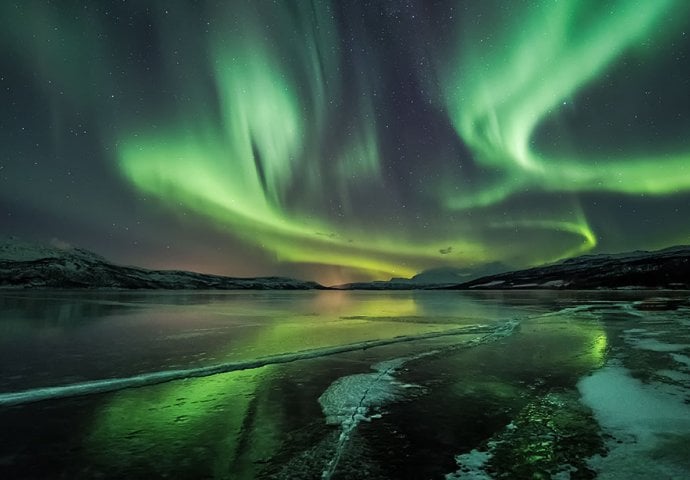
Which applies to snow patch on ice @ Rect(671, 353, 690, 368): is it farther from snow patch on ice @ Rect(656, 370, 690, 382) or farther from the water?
snow patch on ice @ Rect(656, 370, 690, 382)

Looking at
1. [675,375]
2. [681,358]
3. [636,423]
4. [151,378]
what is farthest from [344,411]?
[681,358]

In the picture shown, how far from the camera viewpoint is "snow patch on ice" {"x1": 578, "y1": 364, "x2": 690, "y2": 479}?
15.2 ft

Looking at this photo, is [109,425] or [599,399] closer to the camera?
[109,425]

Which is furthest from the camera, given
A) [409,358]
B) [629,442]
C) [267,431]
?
[409,358]

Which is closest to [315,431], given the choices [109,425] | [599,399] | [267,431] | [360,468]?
[267,431]

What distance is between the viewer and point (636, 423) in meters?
6.24

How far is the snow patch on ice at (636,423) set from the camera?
4.63 metres

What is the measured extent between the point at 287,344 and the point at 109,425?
8920mm

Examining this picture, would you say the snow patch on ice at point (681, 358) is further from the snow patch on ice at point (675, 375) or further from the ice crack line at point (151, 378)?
the ice crack line at point (151, 378)

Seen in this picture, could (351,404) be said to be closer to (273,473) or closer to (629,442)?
(273,473)

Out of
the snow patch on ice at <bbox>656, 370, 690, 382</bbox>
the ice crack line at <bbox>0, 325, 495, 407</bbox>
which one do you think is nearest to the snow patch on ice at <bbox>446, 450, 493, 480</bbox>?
the ice crack line at <bbox>0, 325, 495, 407</bbox>

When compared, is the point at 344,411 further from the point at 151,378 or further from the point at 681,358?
the point at 681,358

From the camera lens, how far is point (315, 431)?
231 inches

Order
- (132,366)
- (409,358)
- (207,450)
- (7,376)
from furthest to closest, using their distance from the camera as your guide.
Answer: (409,358) < (132,366) < (7,376) < (207,450)
